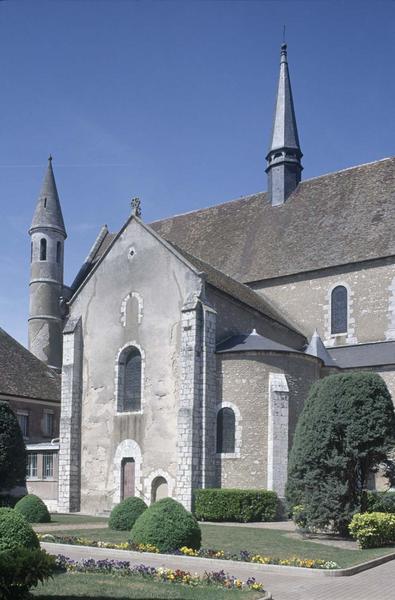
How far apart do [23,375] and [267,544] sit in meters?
21.8

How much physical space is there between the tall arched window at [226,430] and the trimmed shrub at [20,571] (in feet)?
60.1

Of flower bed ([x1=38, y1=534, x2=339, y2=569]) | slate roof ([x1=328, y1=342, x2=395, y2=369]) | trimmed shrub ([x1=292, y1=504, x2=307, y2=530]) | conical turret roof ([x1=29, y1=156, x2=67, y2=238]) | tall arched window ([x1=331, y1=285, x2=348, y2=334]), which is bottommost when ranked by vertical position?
trimmed shrub ([x1=292, y1=504, x2=307, y2=530])

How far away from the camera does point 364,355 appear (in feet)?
104

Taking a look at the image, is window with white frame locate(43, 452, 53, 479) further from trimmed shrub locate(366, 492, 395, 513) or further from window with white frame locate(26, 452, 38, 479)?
trimmed shrub locate(366, 492, 395, 513)

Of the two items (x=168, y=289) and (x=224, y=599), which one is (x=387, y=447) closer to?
(x=224, y=599)

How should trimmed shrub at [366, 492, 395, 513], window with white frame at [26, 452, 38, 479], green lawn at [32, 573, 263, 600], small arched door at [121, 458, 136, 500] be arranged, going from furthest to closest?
window with white frame at [26, 452, 38, 479] < small arched door at [121, 458, 136, 500] < trimmed shrub at [366, 492, 395, 513] < green lawn at [32, 573, 263, 600]

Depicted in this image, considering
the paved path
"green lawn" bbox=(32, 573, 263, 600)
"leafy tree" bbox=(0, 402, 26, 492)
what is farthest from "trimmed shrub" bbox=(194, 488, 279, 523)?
"green lawn" bbox=(32, 573, 263, 600)

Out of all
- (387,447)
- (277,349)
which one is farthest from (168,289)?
(387,447)

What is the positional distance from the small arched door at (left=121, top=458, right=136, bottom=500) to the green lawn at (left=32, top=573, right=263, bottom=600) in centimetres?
1631

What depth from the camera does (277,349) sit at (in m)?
27.4

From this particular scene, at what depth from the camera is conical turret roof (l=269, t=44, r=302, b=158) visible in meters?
40.6

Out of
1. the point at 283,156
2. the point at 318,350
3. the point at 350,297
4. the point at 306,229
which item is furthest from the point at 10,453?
the point at 283,156

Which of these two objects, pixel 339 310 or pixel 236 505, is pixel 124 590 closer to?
pixel 236 505

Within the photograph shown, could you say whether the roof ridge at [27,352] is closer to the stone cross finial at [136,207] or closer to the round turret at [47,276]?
the round turret at [47,276]
